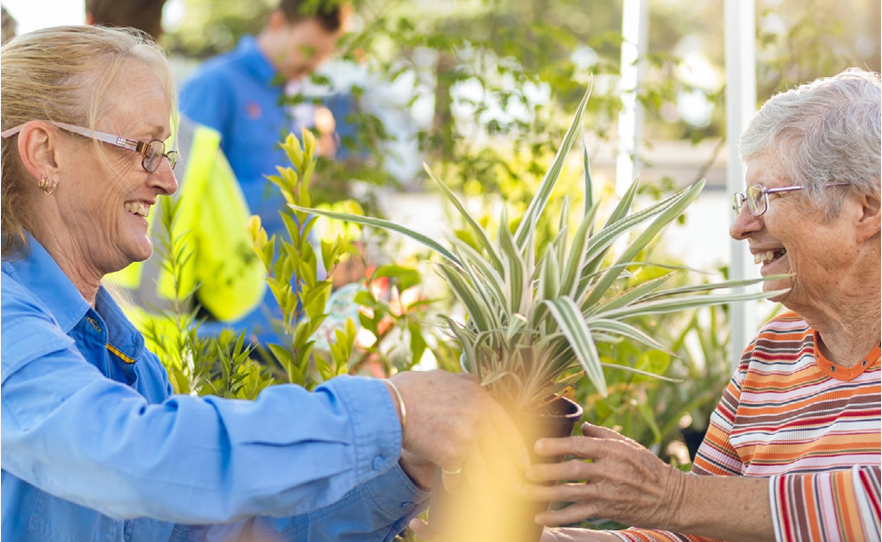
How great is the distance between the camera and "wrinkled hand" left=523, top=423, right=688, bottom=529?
5.25ft

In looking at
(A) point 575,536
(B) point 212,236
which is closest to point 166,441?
(A) point 575,536

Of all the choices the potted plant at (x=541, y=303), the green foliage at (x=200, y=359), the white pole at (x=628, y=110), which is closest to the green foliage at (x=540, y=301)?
the potted plant at (x=541, y=303)

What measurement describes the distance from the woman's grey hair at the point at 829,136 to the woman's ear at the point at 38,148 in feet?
4.94

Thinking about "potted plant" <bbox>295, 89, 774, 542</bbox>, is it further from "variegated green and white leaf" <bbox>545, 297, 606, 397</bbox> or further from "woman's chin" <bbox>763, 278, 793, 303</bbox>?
"woman's chin" <bbox>763, 278, 793, 303</bbox>

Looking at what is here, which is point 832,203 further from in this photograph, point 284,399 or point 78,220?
point 78,220

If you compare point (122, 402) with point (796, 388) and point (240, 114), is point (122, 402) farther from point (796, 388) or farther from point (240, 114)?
point (240, 114)

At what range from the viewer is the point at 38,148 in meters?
1.77

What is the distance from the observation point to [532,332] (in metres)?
1.55

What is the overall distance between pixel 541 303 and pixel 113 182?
0.92 meters

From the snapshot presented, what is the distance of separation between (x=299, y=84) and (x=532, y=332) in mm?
3429

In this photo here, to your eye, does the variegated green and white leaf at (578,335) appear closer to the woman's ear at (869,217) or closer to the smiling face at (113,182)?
the woman's ear at (869,217)

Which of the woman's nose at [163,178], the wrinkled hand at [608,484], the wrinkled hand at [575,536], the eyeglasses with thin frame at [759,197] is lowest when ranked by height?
the wrinkled hand at [575,536]

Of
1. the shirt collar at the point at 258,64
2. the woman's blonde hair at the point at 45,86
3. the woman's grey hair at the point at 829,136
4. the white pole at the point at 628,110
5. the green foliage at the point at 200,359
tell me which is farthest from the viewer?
the shirt collar at the point at 258,64

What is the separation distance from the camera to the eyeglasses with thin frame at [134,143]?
69.9 inches
